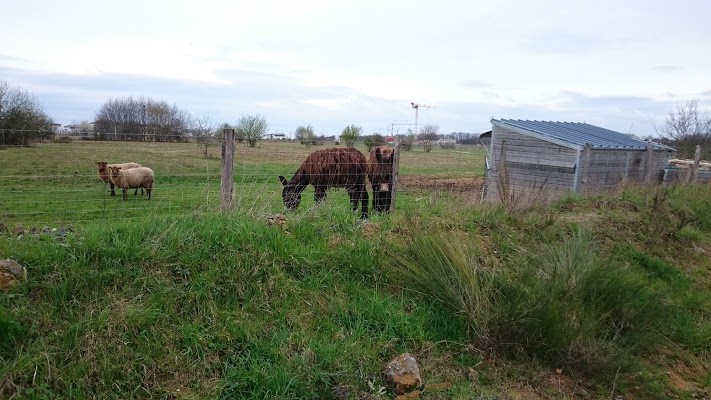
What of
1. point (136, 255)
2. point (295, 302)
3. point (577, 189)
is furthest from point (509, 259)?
point (577, 189)

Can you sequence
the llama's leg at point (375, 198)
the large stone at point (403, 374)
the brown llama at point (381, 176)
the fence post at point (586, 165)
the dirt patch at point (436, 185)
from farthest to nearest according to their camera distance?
the dirt patch at point (436, 185) < the fence post at point (586, 165) < the brown llama at point (381, 176) < the llama's leg at point (375, 198) < the large stone at point (403, 374)

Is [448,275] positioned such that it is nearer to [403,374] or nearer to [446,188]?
[403,374]

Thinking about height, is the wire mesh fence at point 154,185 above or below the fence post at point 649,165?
below

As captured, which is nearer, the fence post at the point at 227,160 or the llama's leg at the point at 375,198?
the fence post at the point at 227,160

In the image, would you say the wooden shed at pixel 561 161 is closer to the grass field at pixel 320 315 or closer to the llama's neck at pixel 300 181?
the llama's neck at pixel 300 181

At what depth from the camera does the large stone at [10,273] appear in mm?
3518

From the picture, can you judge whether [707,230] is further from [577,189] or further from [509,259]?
[509,259]

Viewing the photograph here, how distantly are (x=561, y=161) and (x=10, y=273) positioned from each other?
41.3ft

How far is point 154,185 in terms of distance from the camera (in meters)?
18.2

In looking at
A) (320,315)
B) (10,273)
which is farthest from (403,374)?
(10,273)

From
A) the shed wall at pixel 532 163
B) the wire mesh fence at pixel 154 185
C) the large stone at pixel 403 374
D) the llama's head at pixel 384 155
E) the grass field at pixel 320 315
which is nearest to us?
the grass field at pixel 320 315

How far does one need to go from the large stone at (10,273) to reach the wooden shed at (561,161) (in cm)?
1017

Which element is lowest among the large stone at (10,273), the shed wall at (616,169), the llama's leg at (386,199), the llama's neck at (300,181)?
the large stone at (10,273)

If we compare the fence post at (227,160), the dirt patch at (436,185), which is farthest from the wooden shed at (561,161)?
the fence post at (227,160)
